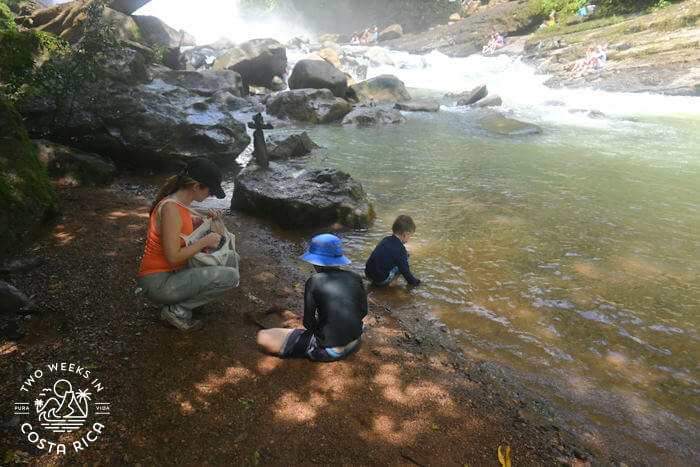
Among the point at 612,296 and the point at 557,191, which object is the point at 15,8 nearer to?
the point at 557,191

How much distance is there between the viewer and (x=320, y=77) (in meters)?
19.0

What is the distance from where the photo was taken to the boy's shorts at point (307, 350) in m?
3.58

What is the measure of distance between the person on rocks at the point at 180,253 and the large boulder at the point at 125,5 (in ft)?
74.3

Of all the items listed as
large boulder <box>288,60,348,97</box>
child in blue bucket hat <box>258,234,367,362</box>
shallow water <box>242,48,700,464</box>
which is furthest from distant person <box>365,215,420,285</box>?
large boulder <box>288,60,348,97</box>

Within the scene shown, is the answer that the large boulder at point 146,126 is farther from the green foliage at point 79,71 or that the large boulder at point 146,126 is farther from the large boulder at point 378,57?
the large boulder at point 378,57

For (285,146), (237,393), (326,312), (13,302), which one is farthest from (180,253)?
(285,146)

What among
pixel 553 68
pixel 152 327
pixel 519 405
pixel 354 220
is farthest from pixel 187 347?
pixel 553 68

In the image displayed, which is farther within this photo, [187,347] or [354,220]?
[354,220]

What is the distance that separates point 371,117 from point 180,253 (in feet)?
45.1

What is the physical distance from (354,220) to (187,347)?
4.25m

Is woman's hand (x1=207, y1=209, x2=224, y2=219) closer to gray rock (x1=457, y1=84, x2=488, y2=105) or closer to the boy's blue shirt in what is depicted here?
the boy's blue shirt

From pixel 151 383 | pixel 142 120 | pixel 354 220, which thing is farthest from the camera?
pixel 142 120

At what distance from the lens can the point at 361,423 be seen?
3.04m

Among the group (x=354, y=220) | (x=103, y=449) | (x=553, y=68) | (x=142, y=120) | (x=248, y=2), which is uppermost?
(x=248, y=2)
